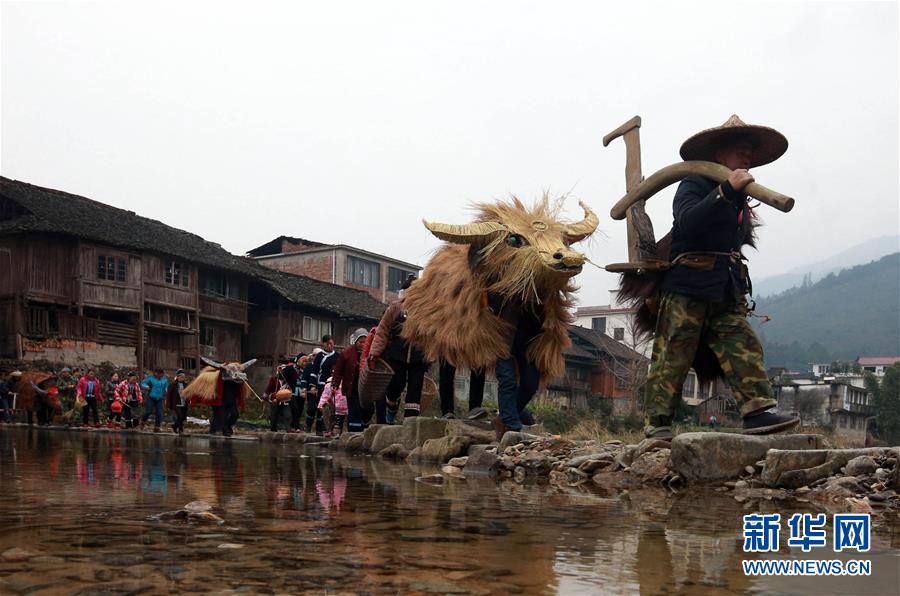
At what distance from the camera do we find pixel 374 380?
9.84m

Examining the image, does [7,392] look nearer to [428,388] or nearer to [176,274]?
[176,274]

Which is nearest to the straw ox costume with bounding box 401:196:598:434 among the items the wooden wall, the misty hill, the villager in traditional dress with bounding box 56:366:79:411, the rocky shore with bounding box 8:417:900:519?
the rocky shore with bounding box 8:417:900:519

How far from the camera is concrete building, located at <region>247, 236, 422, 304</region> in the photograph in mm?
43562

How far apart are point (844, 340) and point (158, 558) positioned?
489ft

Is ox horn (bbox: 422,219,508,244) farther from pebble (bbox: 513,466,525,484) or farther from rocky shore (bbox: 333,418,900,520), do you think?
pebble (bbox: 513,466,525,484)

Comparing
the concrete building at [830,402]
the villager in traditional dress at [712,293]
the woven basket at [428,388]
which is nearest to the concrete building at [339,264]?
the concrete building at [830,402]

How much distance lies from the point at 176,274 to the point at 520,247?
29.0 metres

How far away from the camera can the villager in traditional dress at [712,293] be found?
5598mm

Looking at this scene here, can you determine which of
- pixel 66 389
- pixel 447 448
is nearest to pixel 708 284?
pixel 447 448

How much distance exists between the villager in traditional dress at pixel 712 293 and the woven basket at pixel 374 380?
4.31 meters

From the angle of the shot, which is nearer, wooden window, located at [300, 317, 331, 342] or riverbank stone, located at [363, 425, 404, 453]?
riverbank stone, located at [363, 425, 404, 453]

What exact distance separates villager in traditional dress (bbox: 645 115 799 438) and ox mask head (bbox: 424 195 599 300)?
1.36 m

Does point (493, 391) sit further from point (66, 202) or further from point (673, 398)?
point (673, 398)

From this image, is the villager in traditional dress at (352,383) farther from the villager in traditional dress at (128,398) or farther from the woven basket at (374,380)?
the villager in traditional dress at (128,398)
